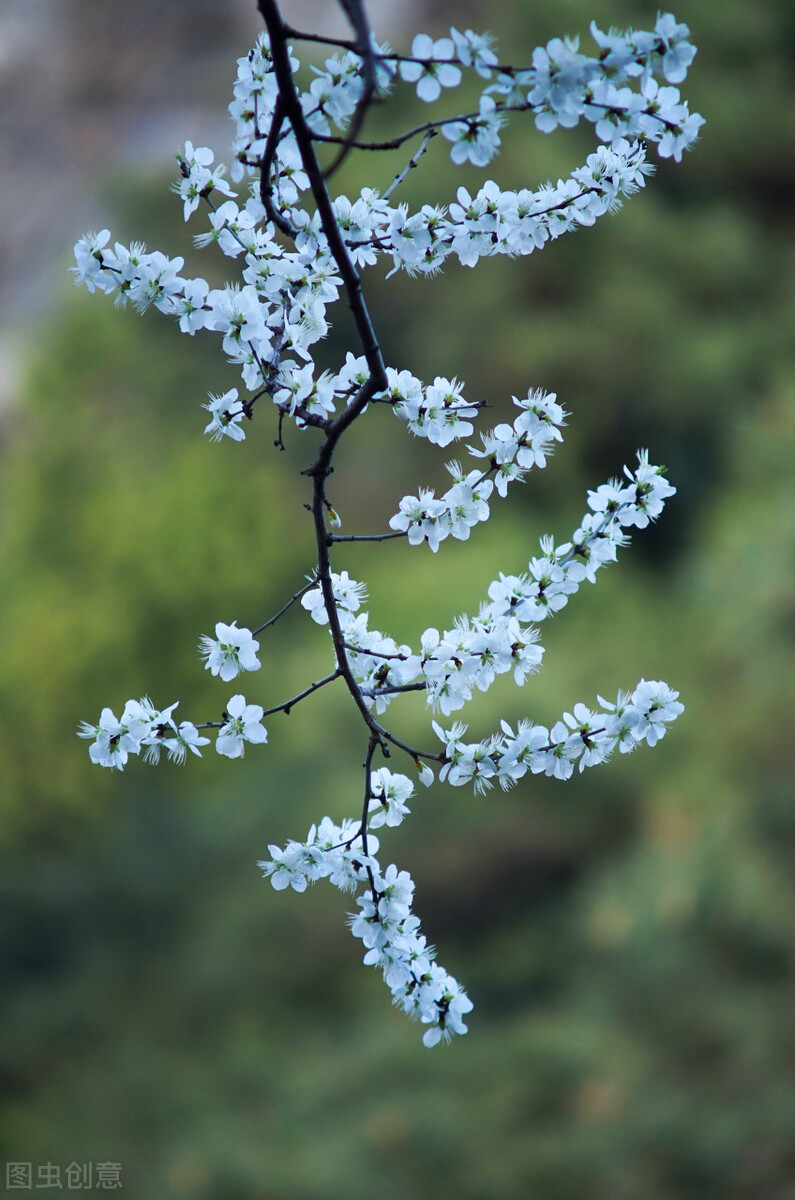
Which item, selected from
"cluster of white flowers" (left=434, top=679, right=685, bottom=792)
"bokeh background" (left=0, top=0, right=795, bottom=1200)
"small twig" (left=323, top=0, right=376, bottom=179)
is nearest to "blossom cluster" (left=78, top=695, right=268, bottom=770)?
"cluster of white flowers" (left=434, top=679, right=685, bottom=792)

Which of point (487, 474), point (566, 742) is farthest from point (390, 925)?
point (487, 474)

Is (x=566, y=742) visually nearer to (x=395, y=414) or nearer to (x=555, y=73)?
(x=395, y=414)

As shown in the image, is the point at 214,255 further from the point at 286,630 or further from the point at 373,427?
the point at 286,630

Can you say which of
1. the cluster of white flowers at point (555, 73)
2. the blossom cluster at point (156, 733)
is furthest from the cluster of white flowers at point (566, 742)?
the cluster of white flowers at point (555, 73)

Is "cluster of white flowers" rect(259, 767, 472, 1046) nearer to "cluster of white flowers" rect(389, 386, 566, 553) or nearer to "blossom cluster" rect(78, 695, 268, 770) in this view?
"blossom cluster" rect(78, 695, 268, 770)

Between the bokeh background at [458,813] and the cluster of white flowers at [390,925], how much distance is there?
2.93m

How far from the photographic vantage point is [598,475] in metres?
7.40

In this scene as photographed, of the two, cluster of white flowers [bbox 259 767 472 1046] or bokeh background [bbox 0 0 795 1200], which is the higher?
bokeh background [bbox 0 0 795 1200]

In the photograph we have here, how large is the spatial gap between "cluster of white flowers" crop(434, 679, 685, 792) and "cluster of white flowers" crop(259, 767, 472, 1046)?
→ 0.08m

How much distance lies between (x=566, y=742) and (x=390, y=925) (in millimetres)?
201

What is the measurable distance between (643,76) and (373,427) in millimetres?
7723

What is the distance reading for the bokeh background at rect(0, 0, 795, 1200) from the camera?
368 centimetres

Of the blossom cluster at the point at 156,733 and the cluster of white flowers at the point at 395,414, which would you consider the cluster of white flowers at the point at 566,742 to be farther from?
the blossom cluster at the point at 156,733

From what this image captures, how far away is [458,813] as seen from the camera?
472cm
